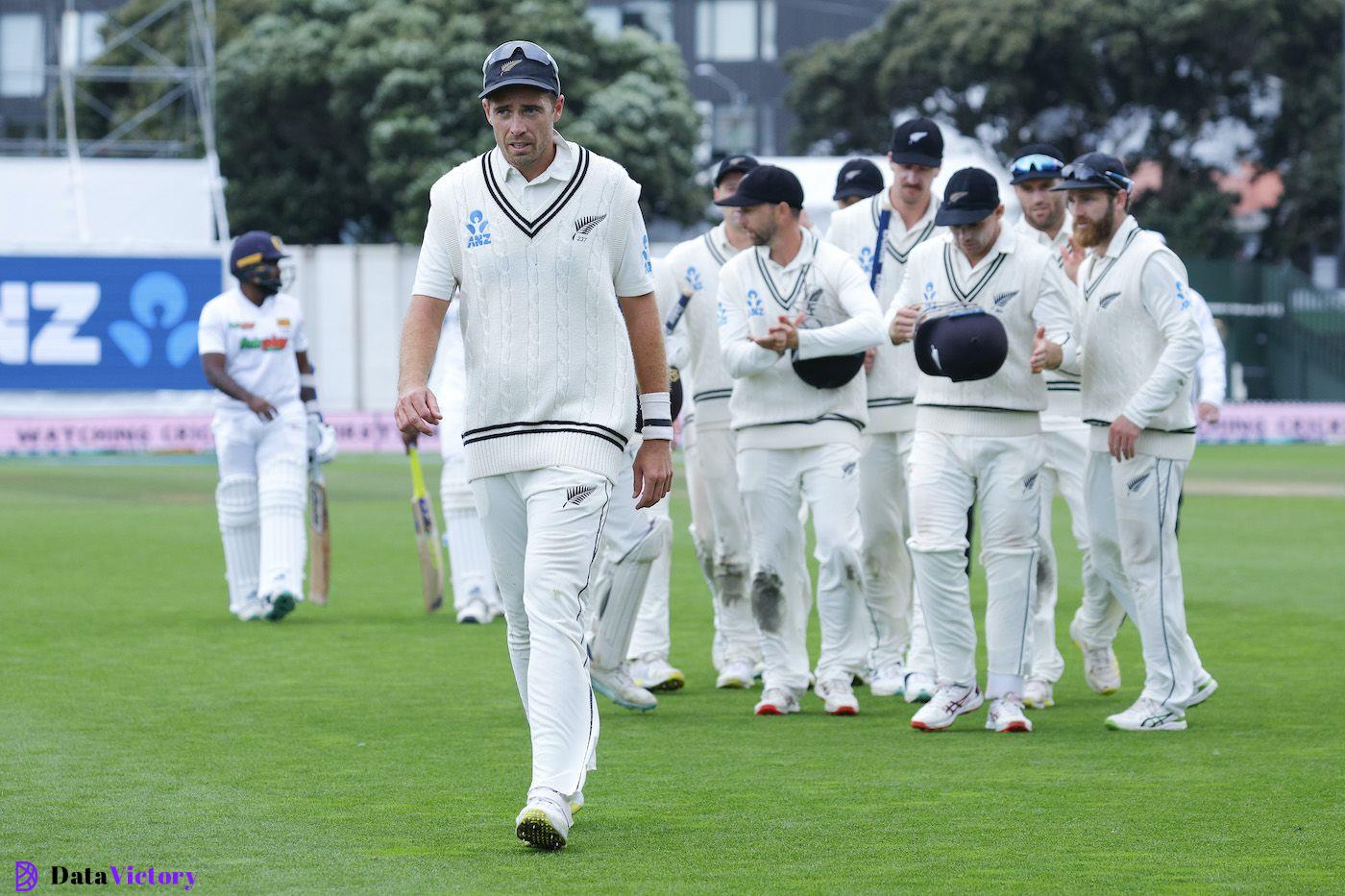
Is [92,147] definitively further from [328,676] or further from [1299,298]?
[328,676]

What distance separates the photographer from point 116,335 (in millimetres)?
30672

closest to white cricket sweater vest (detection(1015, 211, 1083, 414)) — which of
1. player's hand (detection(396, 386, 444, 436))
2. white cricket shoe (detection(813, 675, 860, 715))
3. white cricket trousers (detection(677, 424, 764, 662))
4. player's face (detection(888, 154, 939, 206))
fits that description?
player's face (detection(888, 154, 939, 206))

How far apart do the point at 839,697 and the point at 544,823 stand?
3.09 metres

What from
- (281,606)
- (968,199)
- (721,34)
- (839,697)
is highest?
(721,34)

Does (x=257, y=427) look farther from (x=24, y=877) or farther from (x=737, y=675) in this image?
(x=24, y=877)

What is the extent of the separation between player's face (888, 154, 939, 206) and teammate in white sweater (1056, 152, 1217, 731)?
1.11 meters

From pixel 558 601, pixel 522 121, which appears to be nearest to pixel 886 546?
pixel 558 601

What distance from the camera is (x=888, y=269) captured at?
9.95 metres

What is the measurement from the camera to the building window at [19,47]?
6738cm

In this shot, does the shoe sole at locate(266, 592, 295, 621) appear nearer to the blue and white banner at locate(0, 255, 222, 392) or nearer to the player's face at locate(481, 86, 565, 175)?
the player's face at locate(481, 86, 565, 175)

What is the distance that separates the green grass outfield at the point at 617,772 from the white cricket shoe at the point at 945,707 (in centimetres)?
10

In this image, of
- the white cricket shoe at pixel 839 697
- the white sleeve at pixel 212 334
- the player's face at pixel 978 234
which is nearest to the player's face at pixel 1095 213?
the player's face at pixel 978 234

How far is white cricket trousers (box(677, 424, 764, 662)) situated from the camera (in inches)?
388

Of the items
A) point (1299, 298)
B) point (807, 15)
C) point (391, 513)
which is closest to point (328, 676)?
point (391, 513)
